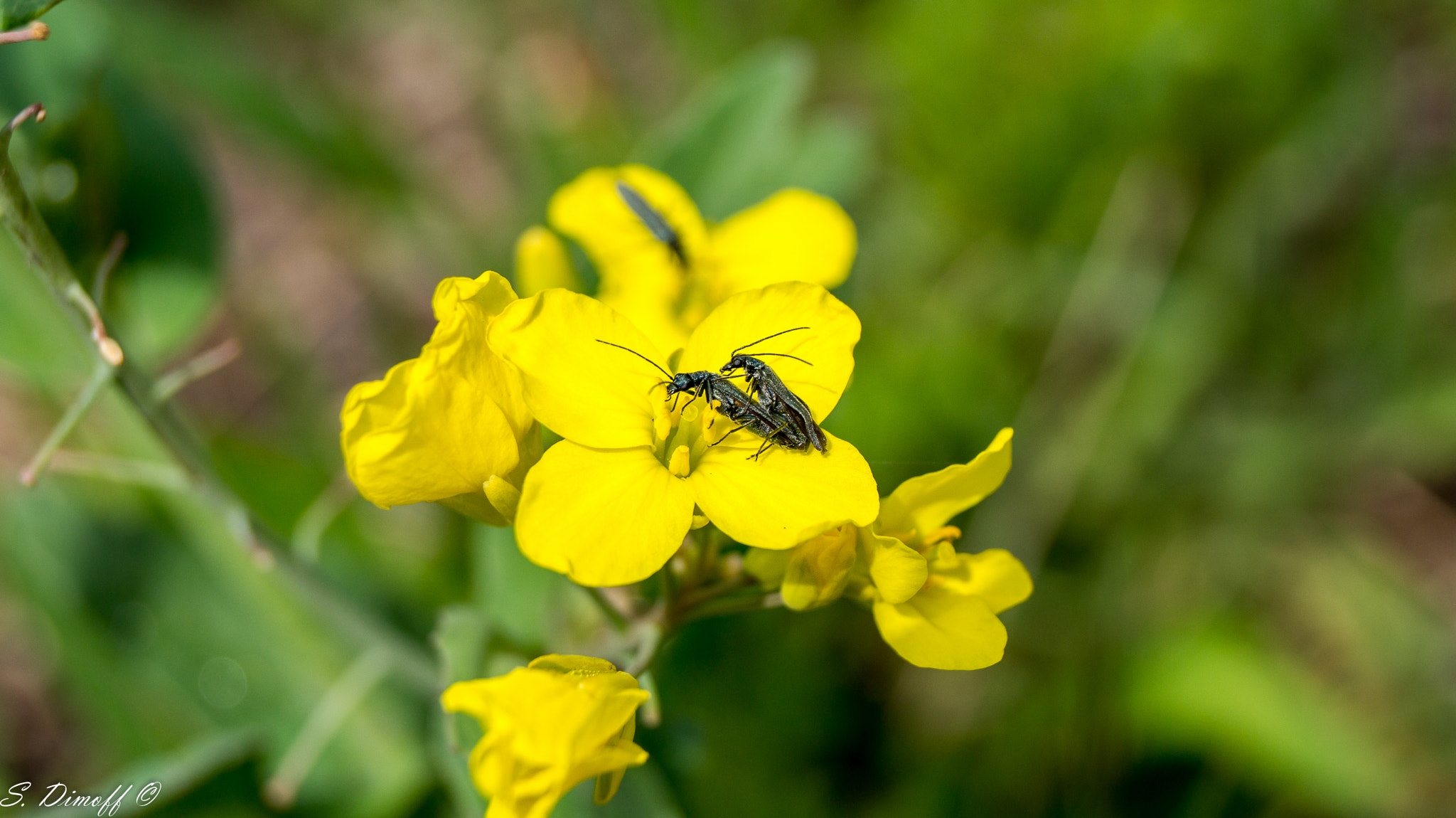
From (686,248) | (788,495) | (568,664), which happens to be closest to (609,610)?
(568,664)

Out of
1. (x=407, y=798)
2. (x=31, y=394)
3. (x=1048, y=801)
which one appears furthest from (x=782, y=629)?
(x=31, y=394)

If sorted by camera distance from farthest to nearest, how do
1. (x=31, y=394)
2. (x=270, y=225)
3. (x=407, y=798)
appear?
(x=270, y=225)
(x=31, y=394)
(x=407, y=798)

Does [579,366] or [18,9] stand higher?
[18,9]

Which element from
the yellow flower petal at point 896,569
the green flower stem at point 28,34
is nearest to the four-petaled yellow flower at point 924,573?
the yellow flower petal at point 896,569

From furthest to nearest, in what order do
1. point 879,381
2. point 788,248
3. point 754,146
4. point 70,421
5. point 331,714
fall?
point 879,381, point 754,146, point 331,714, point 788,248, point 70,421

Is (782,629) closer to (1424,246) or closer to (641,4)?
(1424,246)

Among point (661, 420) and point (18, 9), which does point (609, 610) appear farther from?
point (18, 9)

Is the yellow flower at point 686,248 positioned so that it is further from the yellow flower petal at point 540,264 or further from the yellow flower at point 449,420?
the yellow flower at point 449,420
